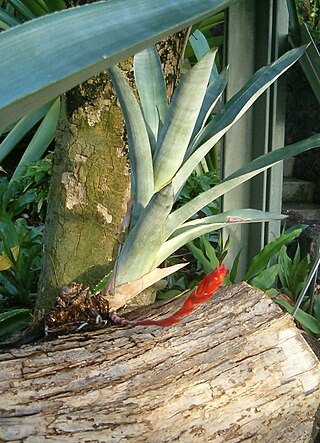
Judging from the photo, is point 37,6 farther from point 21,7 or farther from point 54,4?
point 54,4

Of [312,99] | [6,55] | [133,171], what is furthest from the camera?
[312,99]

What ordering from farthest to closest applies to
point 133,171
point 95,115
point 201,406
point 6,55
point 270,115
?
point 270,115, point 95,115, point 133,171, point 201,406, point 6,55

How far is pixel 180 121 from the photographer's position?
1.01 m

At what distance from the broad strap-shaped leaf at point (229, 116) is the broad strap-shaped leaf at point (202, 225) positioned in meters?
0.08

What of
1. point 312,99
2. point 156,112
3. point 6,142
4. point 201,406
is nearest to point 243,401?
point 201,406

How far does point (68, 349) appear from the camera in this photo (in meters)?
0.94

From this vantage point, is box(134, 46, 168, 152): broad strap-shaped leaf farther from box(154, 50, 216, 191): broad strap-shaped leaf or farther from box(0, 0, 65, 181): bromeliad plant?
box(0, 0, 65, 181): bromeliad plant

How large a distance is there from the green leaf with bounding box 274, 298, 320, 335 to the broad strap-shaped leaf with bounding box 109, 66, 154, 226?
561 millimetres

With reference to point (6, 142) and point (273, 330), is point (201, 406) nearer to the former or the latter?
point (273, 330)

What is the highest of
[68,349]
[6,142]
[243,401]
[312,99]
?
[6,142]

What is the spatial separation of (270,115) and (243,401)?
0.88 metres

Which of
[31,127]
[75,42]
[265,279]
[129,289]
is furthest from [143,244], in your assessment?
[31,127]

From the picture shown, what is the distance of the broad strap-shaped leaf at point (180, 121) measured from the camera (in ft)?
3.18

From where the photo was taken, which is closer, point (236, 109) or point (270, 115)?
point (236, 109)
